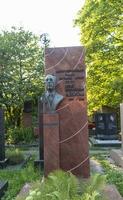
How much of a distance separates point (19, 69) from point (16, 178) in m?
16.2

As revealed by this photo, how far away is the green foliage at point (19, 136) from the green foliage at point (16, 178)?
1089cm

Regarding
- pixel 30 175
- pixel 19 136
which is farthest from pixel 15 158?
pixel 19 136

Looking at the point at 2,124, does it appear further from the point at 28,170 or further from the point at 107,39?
the point at 107,39

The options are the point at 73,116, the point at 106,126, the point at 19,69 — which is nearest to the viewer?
the point at 73,116

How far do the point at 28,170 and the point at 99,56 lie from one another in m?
14.2

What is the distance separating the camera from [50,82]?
32.4 feet

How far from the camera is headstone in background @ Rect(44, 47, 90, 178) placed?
393 inches

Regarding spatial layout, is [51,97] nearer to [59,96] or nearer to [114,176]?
[59,96]

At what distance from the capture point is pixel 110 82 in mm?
23641

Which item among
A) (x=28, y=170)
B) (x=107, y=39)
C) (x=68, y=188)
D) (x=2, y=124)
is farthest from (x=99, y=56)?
(x=68, y=188)

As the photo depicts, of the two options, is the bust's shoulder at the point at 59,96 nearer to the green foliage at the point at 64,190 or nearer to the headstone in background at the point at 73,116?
the headstone in background at the point at 73,116

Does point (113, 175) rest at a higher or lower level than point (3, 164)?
higher

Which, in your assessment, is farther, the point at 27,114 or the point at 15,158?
the point at 27,114

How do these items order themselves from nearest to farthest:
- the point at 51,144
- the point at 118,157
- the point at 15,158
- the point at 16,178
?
1. the point at 51,144
2. the point at 16,178
3. the point at 118,157
4. the point at 15,158
